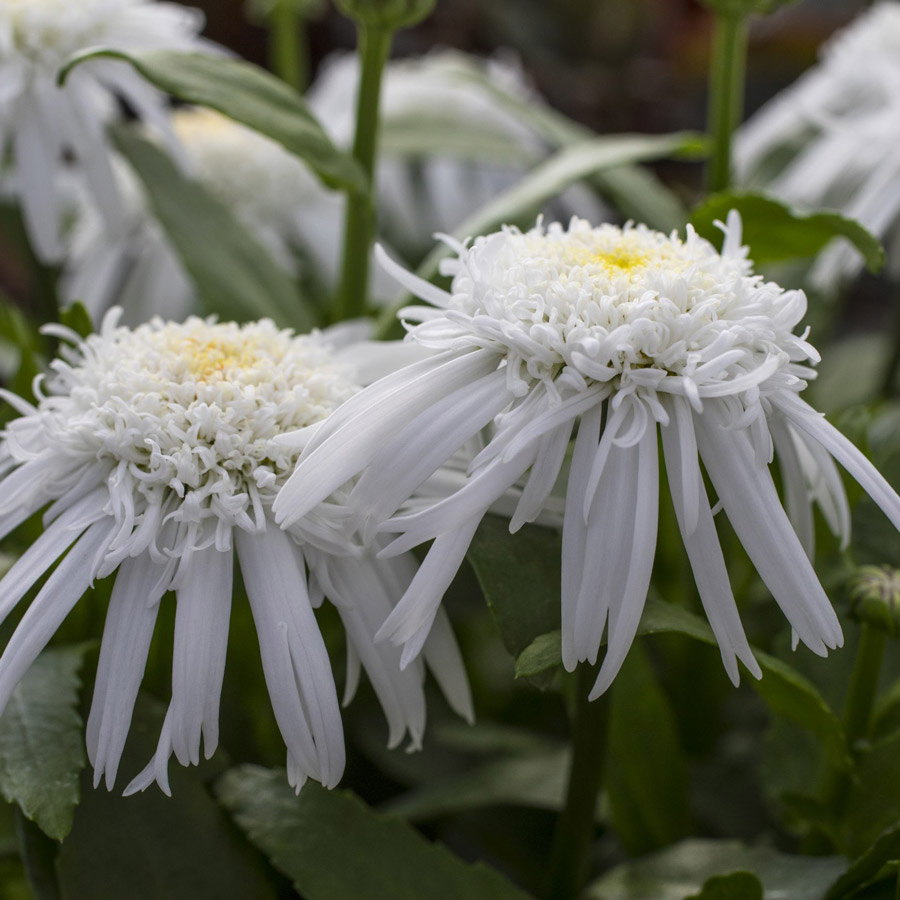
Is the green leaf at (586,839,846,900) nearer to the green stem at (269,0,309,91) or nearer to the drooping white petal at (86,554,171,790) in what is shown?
the drooping white petal at (86,554,171,790)

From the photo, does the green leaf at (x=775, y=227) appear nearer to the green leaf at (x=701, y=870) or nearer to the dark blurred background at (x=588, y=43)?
the green leaf at (x=701, y=870)

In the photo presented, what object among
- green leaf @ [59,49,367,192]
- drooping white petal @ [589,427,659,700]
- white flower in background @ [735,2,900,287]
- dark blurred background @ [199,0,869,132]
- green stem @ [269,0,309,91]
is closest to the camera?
drooping white petal @ [589,427,659,700]

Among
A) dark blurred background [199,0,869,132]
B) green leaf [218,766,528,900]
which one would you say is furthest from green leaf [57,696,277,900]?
dark blurred background [199,0,869,132]

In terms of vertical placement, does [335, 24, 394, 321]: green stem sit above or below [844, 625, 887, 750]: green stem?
above

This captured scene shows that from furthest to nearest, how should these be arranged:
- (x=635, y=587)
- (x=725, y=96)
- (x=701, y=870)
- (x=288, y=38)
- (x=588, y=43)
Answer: (x=588, y=43), (x=288, y=38), (x=725, y=96), (x=701, y=870), (x=635, y=587)

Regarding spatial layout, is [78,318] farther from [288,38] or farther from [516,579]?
[288,38]

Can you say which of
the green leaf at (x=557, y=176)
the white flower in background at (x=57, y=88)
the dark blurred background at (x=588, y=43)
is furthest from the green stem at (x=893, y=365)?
the dark blurred background at (x=588, y=43)

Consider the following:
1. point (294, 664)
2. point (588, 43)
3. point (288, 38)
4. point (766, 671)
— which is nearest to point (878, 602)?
point (766, 671)

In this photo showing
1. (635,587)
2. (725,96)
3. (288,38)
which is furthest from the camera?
(288,38)
